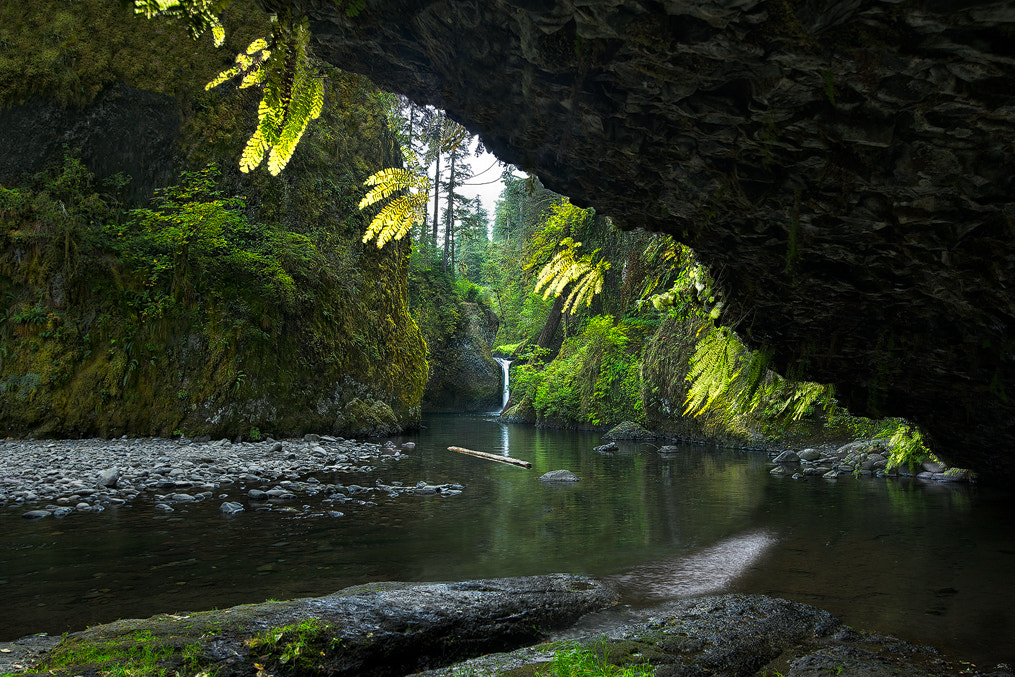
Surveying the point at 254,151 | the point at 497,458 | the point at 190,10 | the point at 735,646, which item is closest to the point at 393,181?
the point at 254,151

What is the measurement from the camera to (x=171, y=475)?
7090 millimetres

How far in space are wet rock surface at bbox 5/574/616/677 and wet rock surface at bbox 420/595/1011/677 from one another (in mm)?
205

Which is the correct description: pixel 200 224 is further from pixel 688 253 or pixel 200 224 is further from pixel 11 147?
pixel 688 253

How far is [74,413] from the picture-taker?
9.55 metres

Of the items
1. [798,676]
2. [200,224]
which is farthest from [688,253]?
[200,224]

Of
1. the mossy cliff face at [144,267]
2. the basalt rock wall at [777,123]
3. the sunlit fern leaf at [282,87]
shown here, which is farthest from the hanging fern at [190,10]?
the mossy cliff face at [144,267]

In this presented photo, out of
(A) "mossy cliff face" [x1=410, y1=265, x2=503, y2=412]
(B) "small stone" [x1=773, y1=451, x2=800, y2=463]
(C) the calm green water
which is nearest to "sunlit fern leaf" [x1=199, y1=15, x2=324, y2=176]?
(C) the calm green water

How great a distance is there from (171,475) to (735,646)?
702 centimetres

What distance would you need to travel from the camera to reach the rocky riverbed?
593 cm

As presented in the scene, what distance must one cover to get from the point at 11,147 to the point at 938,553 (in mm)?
15239

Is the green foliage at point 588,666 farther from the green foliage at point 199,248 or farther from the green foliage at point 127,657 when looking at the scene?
the green foliage at point 199,248

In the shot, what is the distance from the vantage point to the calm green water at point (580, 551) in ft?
11.3

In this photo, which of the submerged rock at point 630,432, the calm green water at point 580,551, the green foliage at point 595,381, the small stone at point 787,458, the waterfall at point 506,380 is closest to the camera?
the calm green water at point 580,551

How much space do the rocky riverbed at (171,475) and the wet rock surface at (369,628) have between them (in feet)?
10.1
